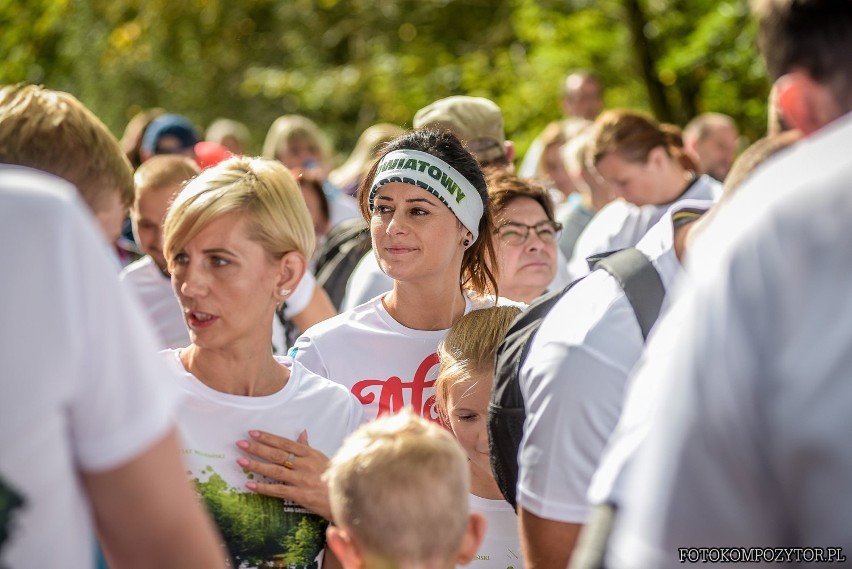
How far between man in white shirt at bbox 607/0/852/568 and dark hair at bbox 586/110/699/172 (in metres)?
4.99

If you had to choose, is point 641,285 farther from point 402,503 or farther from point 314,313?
point 314,313

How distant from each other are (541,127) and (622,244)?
27.8ft

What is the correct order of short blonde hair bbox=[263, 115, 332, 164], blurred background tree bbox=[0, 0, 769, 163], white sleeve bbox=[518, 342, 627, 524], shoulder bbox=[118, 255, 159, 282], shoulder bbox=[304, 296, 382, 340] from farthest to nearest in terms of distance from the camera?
blurred background tree bbox=[0, 0, 769, 163], short blonde hair bbox=[263, 115, 332, 164], shoulder bbox=[118, 255, 159, 282], shoulder bbox=[304, 296, 382, 340], white sleeve bbox=[518, 342, 627, 524]

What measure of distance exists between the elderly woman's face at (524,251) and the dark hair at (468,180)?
2.05 feet

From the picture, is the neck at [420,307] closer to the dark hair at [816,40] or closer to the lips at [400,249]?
the lips at [400,249]

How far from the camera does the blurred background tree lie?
12.4 metres

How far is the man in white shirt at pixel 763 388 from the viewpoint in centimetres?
145

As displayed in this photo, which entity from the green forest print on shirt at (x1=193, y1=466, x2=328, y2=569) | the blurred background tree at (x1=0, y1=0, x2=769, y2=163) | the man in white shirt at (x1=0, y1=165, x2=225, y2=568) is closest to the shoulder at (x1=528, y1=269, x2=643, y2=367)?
the green forest print on shirt at (x1=193, y1=466, x2=328, y2=569)

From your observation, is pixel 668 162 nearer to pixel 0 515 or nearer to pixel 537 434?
pixel 537 434

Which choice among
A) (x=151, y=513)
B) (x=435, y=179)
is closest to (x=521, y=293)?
(x=435, y=179)

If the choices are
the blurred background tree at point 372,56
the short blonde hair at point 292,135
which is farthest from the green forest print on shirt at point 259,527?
the blurred background tree at point 372,56

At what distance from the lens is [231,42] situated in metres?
19.2

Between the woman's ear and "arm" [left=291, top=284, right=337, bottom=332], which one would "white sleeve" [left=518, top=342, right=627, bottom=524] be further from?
"arm" [left=291, top=284, right=337, bottom=332]

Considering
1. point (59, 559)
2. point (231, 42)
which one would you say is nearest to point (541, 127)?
point (231, 42)
